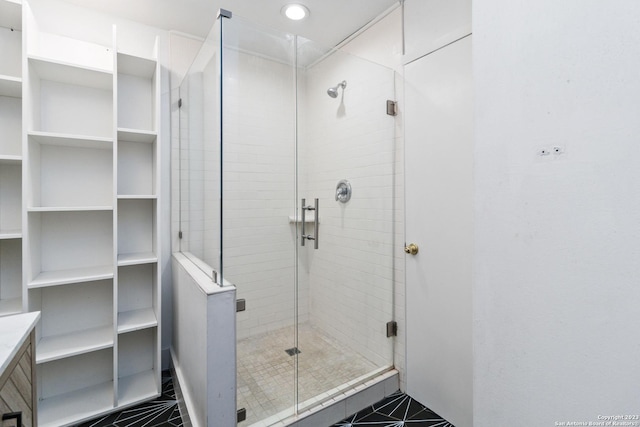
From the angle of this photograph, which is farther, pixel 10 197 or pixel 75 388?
pixel 75 388

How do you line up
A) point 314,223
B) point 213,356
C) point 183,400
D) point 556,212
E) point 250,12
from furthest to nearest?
point 250,12, point 314,223, point 183,400, point 213,356, point 556,212

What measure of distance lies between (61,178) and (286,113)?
147 centimetres

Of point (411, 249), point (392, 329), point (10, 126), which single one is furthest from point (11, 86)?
point (392, 329)

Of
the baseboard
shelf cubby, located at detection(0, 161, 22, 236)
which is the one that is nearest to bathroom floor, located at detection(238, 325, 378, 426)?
the baseboard

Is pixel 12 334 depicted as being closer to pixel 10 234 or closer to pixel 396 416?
pixel 10 234

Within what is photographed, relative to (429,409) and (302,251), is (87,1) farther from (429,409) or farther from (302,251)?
(429,409)

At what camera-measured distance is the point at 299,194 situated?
5.69ft

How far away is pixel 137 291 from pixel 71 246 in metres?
0.49

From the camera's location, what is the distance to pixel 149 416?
177 centimetres

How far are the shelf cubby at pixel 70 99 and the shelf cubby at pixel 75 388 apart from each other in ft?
4.68

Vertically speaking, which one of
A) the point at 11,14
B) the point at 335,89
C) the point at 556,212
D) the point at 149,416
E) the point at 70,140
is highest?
the point at 11,14

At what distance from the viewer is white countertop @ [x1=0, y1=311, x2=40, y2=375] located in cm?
76

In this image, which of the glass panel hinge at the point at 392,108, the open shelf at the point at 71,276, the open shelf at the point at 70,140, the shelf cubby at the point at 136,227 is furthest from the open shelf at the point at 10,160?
the glass panel hinge at the point at 392,108

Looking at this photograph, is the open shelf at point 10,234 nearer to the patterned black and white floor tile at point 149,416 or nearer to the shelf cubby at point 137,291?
the shelf cubby at point 137,291
